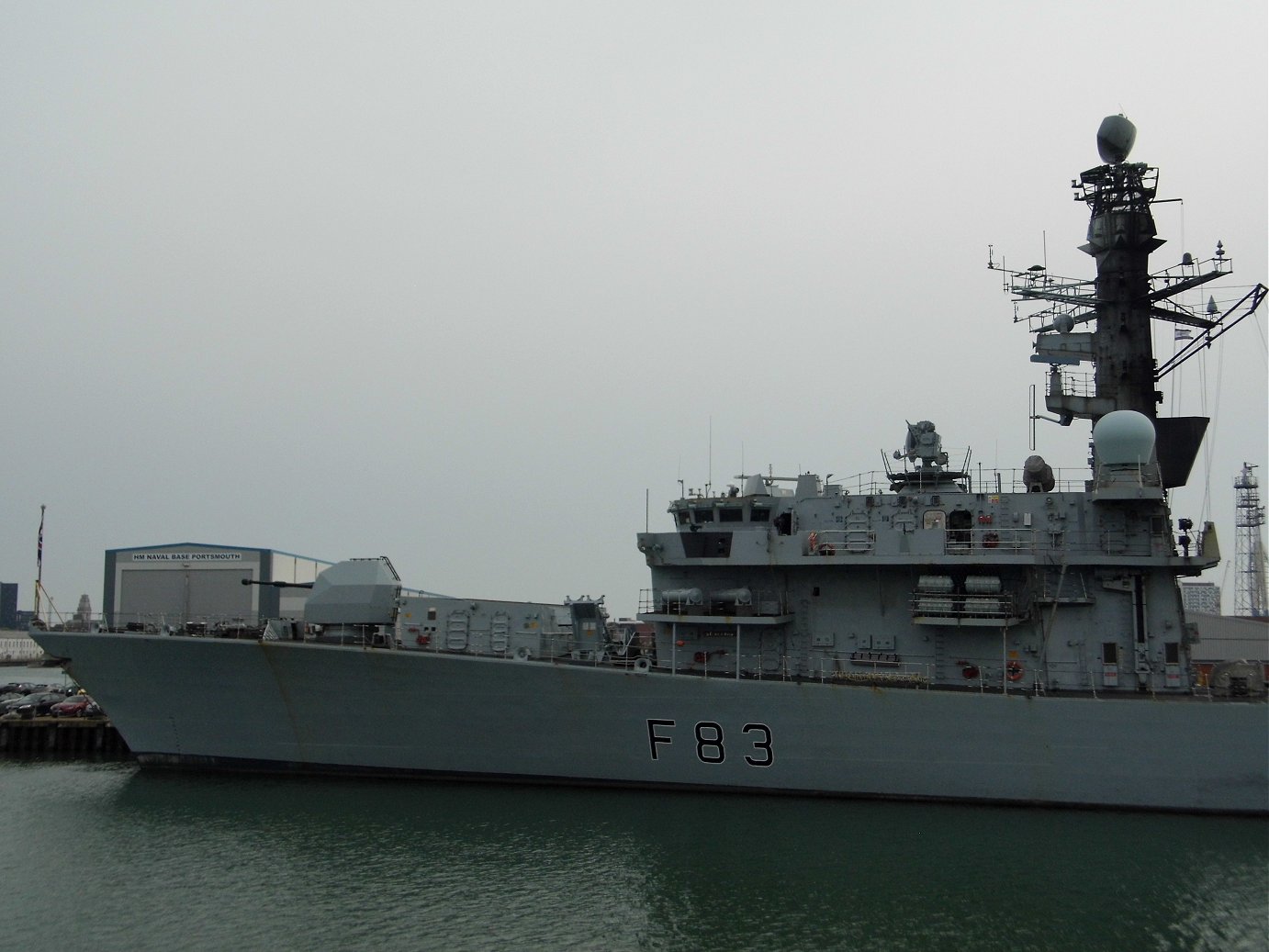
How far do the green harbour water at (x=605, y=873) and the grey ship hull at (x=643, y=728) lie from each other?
49cm

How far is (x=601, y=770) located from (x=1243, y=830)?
10.5m

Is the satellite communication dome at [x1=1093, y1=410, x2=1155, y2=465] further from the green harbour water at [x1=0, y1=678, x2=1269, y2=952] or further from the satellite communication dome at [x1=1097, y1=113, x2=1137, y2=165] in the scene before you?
the green harbour water at [x1=0, y1=678, x2=1269, y2=952]

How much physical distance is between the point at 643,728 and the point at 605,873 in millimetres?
3688

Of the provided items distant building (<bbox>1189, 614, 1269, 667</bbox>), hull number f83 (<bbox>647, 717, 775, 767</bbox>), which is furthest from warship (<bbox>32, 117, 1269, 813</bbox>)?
distant building (<bbox>1189, 614, 1269, 667</bbox>)

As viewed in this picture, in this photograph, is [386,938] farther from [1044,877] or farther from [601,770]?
[1044,877]

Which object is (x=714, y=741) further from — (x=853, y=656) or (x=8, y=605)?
(x=8, y=605)

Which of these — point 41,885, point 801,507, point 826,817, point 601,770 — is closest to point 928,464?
point 801,507

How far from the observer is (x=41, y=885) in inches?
514

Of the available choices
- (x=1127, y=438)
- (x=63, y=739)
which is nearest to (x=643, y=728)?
(x=1127, y=438)

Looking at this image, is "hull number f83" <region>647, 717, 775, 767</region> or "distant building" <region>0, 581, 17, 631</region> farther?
"distant building" <region>0, 581, 17, 631</region>

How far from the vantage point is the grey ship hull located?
50.5 ft

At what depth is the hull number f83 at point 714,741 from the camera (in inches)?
654

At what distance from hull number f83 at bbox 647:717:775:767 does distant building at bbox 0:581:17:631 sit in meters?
119

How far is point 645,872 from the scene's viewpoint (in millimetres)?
13508
